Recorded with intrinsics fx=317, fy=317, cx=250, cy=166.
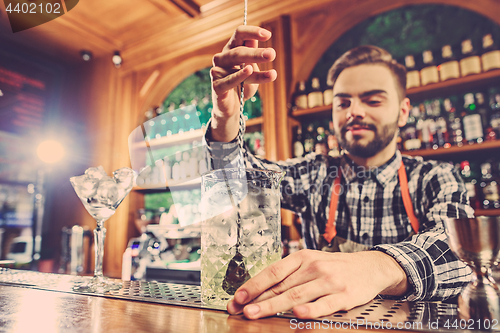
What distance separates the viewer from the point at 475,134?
192cm

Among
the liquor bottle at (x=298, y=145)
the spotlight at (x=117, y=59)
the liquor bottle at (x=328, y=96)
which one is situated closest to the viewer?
the liquor bottle at (x=328, y=96)

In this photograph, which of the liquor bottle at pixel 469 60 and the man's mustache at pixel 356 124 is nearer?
the man's mustache at pixel 356 124

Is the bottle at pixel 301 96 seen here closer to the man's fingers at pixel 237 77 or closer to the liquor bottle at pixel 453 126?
the liquor bottle at pixel 453 126

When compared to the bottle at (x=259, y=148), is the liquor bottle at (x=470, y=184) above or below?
below

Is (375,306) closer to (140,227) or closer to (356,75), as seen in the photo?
(356,75)

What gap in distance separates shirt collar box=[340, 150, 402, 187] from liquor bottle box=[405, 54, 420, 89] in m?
0.80

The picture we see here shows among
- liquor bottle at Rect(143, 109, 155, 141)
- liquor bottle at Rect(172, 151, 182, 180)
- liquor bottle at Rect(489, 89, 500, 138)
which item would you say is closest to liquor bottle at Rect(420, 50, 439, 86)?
liquor bottle at Rect(489, 89, 500, 138)

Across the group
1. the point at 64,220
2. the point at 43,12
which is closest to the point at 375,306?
the point at 43,12

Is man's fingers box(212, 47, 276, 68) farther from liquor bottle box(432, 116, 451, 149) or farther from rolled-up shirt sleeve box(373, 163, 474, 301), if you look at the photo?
liquor bottle box(432, 116, 451, 149)

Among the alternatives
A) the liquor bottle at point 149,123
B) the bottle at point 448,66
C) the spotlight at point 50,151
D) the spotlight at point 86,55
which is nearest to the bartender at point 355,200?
the bottle at point 448,66

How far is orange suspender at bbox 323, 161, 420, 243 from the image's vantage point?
4.41ft

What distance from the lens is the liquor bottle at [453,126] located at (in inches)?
78.0

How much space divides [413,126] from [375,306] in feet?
6.29

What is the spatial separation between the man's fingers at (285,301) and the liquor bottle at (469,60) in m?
2.05
